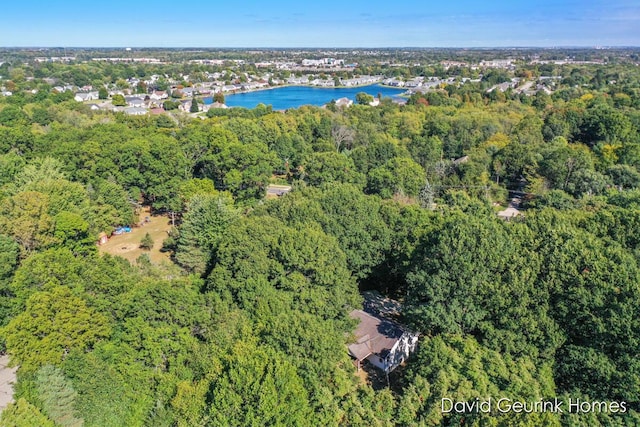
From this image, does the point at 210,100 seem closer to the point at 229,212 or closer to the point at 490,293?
the point at 229,212

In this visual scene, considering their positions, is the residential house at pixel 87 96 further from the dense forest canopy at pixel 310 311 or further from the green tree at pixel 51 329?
the green tree at pixel 51 329

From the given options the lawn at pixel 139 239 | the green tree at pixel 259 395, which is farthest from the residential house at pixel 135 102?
the green tree at pixel 259 395

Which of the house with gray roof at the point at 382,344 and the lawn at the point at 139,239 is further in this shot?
the lawn at the point at 139,239

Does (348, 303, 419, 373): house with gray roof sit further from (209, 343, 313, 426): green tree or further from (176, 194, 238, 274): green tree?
(176, 194, 238, 274): green tree

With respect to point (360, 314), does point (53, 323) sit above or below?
above

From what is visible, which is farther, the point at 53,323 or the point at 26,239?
the point at 26,239

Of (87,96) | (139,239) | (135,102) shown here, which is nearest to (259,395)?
(139,239)

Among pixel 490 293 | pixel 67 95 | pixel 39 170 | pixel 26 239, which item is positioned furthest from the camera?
pixel 67 95

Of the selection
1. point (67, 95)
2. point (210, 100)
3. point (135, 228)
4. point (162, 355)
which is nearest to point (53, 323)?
point (162, 355)
